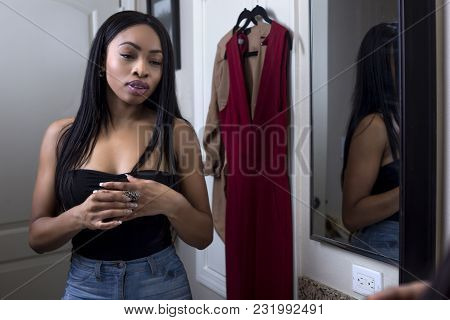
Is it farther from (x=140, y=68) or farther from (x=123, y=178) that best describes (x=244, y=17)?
(x=123, y=178)

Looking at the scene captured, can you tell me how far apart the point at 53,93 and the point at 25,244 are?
248 mm

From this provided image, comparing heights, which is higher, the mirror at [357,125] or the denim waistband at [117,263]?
the mirror at [357,125]

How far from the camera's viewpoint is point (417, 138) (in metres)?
0.41

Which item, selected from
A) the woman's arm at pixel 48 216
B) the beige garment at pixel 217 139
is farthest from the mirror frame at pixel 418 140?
the woman's arm at pixel 48 216

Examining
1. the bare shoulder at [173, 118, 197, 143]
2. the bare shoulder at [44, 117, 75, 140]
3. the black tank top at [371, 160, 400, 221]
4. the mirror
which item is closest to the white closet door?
the bare shoulder at [44, 117, 75, 140]

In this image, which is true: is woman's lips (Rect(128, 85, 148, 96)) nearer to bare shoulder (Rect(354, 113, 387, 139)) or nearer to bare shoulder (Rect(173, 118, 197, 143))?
bare shoulder (Rect(173, 118, 197, 143))

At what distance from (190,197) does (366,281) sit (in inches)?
10.3

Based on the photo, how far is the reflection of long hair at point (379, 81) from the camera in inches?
16.7

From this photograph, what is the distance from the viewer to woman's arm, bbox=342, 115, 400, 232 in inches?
17.7

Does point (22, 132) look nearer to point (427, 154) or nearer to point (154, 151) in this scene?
point (154, 151)

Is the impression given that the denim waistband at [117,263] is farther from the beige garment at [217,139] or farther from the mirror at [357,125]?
the mirror at [357,125]

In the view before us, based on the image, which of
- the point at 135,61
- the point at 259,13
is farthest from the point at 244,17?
the point at 135,61

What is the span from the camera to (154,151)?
493 millimetres

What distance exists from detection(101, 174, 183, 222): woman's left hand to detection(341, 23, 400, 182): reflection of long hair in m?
0.27
